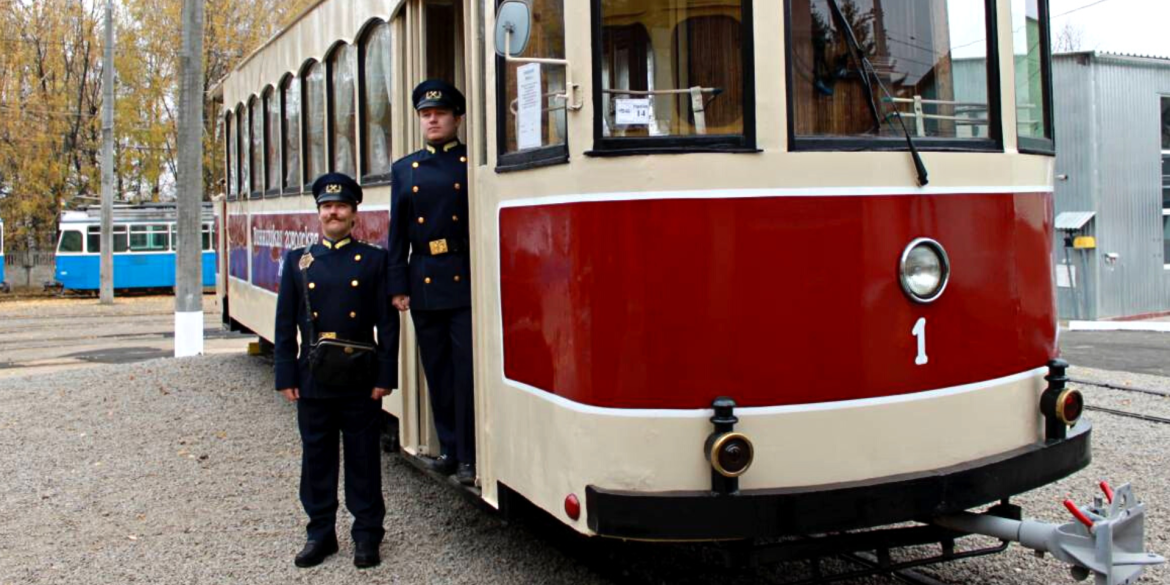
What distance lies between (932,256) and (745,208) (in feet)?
2.41

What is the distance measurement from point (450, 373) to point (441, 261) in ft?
1.67

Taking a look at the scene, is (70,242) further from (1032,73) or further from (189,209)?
(1032,73)

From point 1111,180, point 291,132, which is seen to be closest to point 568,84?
point 291,132

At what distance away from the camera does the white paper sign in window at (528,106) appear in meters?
4.02

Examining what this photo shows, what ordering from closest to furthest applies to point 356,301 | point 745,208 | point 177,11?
point 745,208 < point 356,301 < point 177,11

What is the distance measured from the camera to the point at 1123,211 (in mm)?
21312

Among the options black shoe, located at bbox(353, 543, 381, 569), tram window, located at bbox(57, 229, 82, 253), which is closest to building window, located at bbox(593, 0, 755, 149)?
black shoe, located at bbox(353, 543, 381, 569)

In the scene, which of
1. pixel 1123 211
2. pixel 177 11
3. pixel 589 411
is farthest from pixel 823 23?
pixel 177 11

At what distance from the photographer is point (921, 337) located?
3.78m

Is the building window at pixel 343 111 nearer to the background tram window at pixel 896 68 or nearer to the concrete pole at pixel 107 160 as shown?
the background tram window at pixel 896 68

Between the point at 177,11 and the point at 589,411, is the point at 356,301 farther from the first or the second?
the point at 177,11

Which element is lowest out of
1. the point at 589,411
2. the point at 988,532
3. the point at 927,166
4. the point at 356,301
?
the point at 988,532

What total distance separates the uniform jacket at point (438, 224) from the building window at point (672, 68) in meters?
1.22

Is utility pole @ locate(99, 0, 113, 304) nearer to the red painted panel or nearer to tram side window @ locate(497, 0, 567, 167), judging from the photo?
tram side window @ locate(497, 0, 567, 167)
